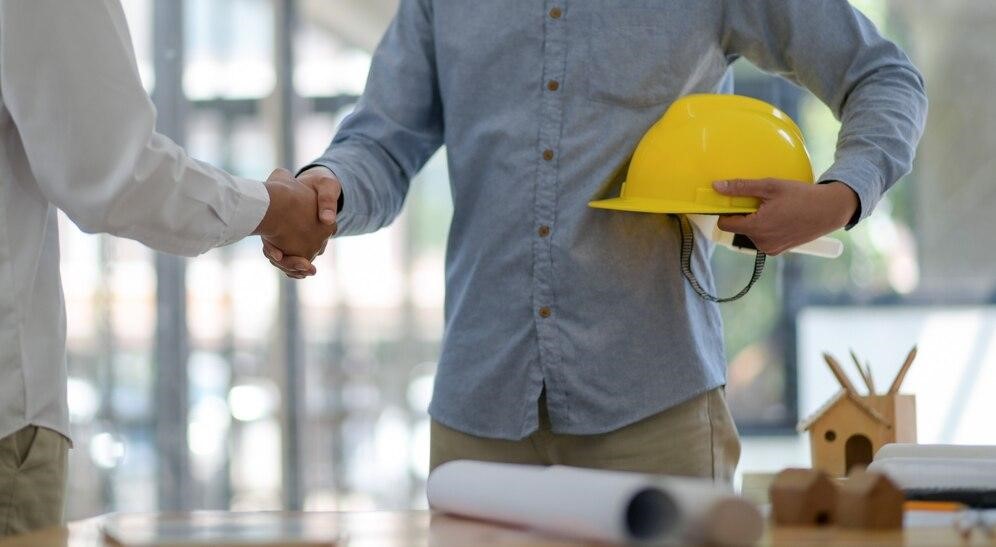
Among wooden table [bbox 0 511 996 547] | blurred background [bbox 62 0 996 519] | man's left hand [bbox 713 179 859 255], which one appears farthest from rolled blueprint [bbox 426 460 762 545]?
Result: blurred background [bbox 62 0 996 519]

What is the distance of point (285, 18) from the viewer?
4211mm

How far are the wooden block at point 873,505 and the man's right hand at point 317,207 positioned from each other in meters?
1.07

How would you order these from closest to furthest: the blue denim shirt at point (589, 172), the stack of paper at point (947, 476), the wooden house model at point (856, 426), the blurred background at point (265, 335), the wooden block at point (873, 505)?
the wooden block at point (873, 505), the stack of paper at point (947, 476), the blue denim shirt at point (589, 172), the wooden house model at point (856, 426), the blurred background at point (265, 335)

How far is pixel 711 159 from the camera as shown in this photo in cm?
169

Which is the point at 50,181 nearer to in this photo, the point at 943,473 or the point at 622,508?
the point at 622,508

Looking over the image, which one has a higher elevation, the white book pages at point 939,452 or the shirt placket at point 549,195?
the shirt placket at point 549,195

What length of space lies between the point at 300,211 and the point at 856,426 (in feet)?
3.52

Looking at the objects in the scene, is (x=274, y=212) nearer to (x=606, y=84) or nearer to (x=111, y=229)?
(x=111, y=229)

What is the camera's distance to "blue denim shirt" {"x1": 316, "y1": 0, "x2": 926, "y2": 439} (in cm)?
175

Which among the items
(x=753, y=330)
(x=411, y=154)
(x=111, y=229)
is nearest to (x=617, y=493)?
(x=111, y=229)

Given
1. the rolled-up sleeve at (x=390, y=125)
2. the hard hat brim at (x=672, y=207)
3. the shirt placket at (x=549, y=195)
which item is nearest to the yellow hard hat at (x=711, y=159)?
the hard hat brim at (x=672, y=207)

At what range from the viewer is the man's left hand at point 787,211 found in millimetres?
1633

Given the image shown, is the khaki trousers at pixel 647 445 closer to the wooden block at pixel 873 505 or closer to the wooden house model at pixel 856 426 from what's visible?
the wooden house model at pixel 856 426

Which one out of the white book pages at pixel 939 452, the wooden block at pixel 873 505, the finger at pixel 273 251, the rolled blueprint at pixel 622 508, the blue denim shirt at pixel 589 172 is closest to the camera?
the rolled blueprint at pixel 622 508
